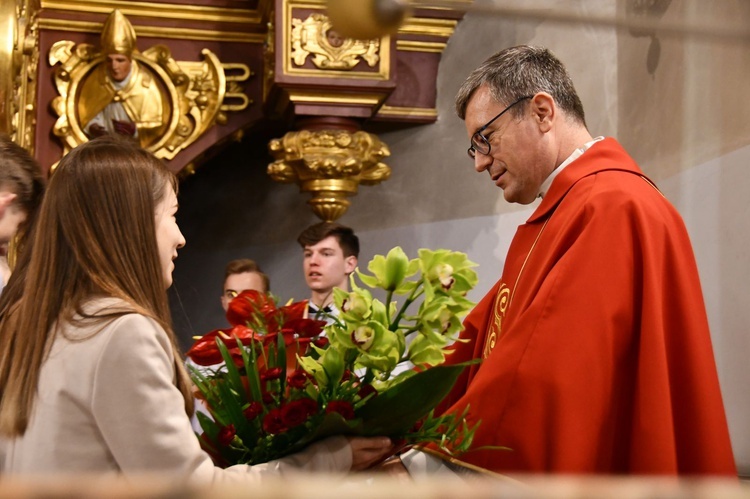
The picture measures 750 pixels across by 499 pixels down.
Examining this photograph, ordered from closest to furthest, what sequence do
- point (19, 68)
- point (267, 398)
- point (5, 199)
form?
point (267, 398), point (5, 199), point (19, 68)

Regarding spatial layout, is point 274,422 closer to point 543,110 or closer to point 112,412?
point 112,412

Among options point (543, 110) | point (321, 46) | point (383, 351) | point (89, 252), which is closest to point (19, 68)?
point (321, 46)

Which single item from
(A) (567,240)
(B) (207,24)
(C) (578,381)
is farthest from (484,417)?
(B) (207,24)

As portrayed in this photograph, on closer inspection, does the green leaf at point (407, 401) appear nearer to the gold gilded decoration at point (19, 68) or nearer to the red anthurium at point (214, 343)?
the red anthurium at point (214, 343)

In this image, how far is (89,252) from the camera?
194 cm

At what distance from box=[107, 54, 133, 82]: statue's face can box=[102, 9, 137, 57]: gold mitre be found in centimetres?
3

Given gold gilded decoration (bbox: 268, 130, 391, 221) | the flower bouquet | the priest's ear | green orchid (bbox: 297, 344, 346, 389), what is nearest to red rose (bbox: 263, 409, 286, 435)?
the flower bouquet

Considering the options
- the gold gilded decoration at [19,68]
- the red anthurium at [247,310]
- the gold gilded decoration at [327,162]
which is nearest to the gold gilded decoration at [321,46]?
the gold gilded decoration at [327,162]

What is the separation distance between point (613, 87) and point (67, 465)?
434cm

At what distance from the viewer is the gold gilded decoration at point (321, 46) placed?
5.59m

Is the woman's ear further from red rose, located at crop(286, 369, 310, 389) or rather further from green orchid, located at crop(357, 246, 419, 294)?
red rose, located at crop(286, 369, 310, 389)

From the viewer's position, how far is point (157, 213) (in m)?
2.03

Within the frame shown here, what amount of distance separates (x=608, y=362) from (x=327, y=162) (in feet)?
11.0

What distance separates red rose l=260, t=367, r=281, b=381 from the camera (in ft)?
6.68
